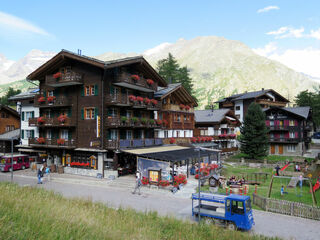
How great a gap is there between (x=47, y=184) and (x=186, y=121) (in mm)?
26034

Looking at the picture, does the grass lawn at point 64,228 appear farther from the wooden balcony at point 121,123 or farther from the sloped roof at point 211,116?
the sloped roof at point 211,116

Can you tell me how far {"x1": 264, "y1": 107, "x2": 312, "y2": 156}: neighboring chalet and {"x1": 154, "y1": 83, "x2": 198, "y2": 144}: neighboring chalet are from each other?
23.6 metres

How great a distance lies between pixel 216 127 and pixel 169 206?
1390 inches

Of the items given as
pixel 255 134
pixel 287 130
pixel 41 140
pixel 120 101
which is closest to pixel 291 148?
pixel 287 130

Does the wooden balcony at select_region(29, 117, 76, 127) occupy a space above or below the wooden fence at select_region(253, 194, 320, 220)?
above

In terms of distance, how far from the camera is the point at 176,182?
79.6 feet

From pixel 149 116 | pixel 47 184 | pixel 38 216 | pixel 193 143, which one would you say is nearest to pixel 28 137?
pixel 47 184

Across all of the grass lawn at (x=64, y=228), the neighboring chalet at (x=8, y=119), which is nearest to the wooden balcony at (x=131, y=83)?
the grass lawn at (x=64, y=228)

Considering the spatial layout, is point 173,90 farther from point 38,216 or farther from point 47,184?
point 38,216

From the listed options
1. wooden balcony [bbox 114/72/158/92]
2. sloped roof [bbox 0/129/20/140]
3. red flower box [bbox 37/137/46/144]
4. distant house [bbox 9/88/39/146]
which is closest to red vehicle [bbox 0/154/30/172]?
distant house [bbox 9/88/39/146]

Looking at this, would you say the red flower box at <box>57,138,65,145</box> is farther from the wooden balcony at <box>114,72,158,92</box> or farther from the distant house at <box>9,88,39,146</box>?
the wooden balcony at <box>114,72,158,92</box>

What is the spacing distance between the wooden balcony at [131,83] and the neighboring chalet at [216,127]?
17995 millimetres

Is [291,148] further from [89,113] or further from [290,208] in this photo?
[89,113]

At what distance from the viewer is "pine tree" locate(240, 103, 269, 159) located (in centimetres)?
4506
